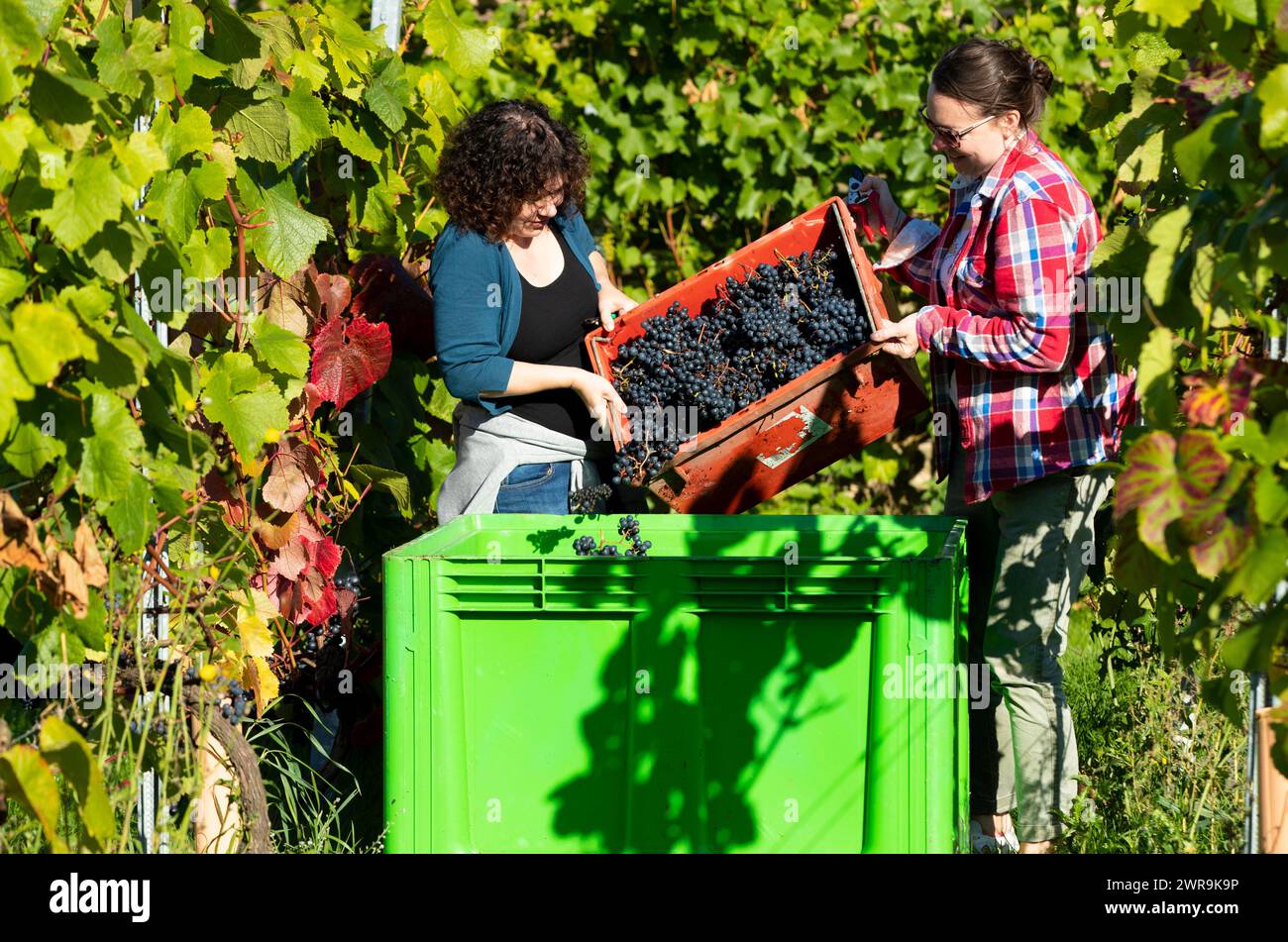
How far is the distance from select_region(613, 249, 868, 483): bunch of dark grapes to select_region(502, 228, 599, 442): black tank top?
131mm

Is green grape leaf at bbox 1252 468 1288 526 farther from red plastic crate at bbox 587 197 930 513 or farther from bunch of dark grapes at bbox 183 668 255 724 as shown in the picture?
bunch of dark grapes at bbox 183 668 255 724

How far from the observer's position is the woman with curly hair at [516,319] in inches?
119

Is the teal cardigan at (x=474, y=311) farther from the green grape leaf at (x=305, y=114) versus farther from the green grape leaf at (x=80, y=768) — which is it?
the green grape leaf at (x=80, y=768)

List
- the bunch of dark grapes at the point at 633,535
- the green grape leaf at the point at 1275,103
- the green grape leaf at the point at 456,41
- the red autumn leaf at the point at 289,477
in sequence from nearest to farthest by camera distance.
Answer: the green grape leaf at the point at 1275,103
the bunch of dark grapes at the point at 633,535
the red autumn leaf at the point at 289,477
the green grape leaf at the point at 456,41

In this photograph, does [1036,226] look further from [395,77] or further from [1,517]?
[1,517]

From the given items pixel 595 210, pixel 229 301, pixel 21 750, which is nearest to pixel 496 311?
pixel 229 301

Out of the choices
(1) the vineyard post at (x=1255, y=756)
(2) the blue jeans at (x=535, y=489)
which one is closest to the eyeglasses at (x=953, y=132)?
(1) the vineyard post at (x=1255, y=756)

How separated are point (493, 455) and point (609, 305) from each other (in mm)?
431

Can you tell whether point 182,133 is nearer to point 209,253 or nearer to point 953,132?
point 209,253

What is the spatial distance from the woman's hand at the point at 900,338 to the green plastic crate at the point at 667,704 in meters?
0.59

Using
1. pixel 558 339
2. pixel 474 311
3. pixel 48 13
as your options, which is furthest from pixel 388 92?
pixel 48 13

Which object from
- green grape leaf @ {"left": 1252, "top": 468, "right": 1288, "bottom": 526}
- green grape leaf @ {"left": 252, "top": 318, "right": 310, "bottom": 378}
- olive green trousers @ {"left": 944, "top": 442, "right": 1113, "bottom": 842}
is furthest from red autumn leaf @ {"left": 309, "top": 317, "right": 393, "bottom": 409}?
green grape leaf @ {"left": 1252, "top": 468, "right": 1288, "bottom": 526}

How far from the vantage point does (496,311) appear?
307 centimetres
